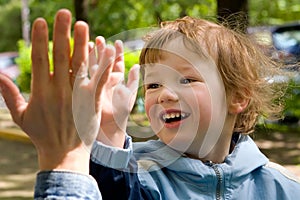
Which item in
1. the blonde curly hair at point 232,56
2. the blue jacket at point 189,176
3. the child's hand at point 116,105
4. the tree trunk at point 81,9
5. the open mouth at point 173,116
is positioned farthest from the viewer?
the tree trunk at point 81,9

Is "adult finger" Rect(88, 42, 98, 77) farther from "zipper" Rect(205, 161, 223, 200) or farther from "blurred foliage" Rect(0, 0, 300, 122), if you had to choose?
"blurred foliage" Rect(0, 0, 300, 122)

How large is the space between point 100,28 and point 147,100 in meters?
13.2

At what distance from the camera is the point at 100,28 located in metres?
14.5

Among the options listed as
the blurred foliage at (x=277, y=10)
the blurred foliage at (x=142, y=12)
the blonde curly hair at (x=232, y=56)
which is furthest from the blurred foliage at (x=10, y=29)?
the blonde curly hair at (x=232, y=56)

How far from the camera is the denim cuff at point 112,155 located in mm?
1135

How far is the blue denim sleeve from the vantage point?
939 mm

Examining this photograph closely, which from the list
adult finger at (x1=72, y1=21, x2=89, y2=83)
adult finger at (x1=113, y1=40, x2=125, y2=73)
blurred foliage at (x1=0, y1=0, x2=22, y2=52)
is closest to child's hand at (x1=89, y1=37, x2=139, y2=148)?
adult finger at (x1=113, y1=40, x2=125, y2=73)

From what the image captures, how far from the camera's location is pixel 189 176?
1.52 meters

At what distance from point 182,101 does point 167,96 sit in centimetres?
4

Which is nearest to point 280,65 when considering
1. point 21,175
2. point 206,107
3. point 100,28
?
point 206,107

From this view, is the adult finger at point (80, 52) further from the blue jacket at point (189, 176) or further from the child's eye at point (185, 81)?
the child's eye at point (185, 81)

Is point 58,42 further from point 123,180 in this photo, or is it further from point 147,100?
point 147,100

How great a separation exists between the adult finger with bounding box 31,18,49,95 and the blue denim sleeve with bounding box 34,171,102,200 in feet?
0.44

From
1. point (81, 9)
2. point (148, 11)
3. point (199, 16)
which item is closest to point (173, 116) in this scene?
point (199, 16)
